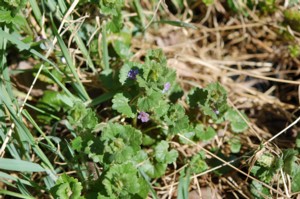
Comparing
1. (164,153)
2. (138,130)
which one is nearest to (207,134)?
(164,153)

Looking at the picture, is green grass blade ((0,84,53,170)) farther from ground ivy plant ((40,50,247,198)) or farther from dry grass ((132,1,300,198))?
dry grass ((132,1,300,198))

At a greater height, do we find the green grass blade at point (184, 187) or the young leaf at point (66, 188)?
the young leaf at point (66, 188)

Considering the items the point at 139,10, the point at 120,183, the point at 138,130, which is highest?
the point at 139,10

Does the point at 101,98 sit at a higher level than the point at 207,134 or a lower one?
higher

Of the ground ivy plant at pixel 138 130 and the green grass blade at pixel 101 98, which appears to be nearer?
the ground ivy plant at pixel 138 130

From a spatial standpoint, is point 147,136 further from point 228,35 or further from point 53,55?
point 228,35

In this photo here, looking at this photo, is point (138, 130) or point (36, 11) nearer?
point (138, 130)

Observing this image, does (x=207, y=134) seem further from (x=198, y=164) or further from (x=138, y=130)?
(x=138, y=130)

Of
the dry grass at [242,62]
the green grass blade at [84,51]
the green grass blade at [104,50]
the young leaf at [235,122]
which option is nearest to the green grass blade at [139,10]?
the dry grass at [242,62]

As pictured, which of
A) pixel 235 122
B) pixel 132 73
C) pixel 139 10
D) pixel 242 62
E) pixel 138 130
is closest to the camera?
pixel 138 130

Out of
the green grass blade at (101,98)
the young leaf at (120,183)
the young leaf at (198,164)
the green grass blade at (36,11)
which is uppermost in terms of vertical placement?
the green grass blade at (36,11)

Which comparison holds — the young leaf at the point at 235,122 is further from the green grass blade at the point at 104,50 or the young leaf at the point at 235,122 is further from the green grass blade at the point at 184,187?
the green grass blade at the point at 104,50

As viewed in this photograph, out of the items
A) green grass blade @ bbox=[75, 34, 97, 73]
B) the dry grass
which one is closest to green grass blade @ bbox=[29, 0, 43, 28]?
green grass blade @ bbox=[75, 34, 97, 73]
